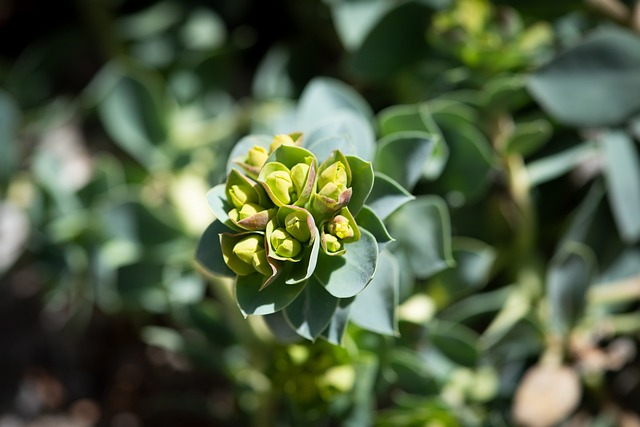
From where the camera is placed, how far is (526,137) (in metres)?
0.97

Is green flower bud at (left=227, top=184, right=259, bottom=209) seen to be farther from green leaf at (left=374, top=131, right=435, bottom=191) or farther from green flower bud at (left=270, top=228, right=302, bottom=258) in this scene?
green leaf at (left=374, top=131, right=435, bottom=191)

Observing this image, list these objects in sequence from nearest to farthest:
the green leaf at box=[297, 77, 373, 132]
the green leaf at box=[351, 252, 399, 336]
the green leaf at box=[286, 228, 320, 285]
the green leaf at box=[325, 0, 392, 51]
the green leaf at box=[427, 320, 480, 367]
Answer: the green leaf at box=[286, 228, 320, 285] < the green leaf at box=[351, 252, 399, 336] < the green leaf at box=[297, 77, 373, 132] < the green leaf at box=[427, 320, 480, 367] < the green leaf at box=[325, 0, 392, 51]

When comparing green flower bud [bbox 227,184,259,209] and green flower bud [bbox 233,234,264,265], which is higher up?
green flower bud [bbox 227,184,259,209]

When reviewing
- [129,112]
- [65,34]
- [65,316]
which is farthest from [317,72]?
[65,316]

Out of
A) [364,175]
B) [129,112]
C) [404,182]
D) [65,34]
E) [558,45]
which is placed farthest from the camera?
[65,34]

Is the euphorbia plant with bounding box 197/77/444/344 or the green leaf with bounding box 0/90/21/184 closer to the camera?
the euphorbia plant with bounding box 197/77/444/344

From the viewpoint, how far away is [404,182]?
84cm

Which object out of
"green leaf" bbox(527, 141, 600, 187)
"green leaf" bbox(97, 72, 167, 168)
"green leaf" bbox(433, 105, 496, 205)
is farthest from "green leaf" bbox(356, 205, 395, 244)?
"green leaf" bbox(97, 72, 167, 168)

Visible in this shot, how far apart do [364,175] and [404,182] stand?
0.16m

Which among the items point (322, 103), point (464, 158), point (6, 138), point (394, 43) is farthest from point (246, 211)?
point (6, 138)

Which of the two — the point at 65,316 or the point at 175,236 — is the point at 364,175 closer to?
the point at 175,236

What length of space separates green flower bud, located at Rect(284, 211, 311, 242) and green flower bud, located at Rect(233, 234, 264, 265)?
29mm

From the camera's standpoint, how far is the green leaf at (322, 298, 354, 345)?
0.74m

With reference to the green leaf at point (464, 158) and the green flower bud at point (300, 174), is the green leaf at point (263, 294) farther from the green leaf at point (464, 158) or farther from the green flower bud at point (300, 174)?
the green leaf at point (464, 158)
